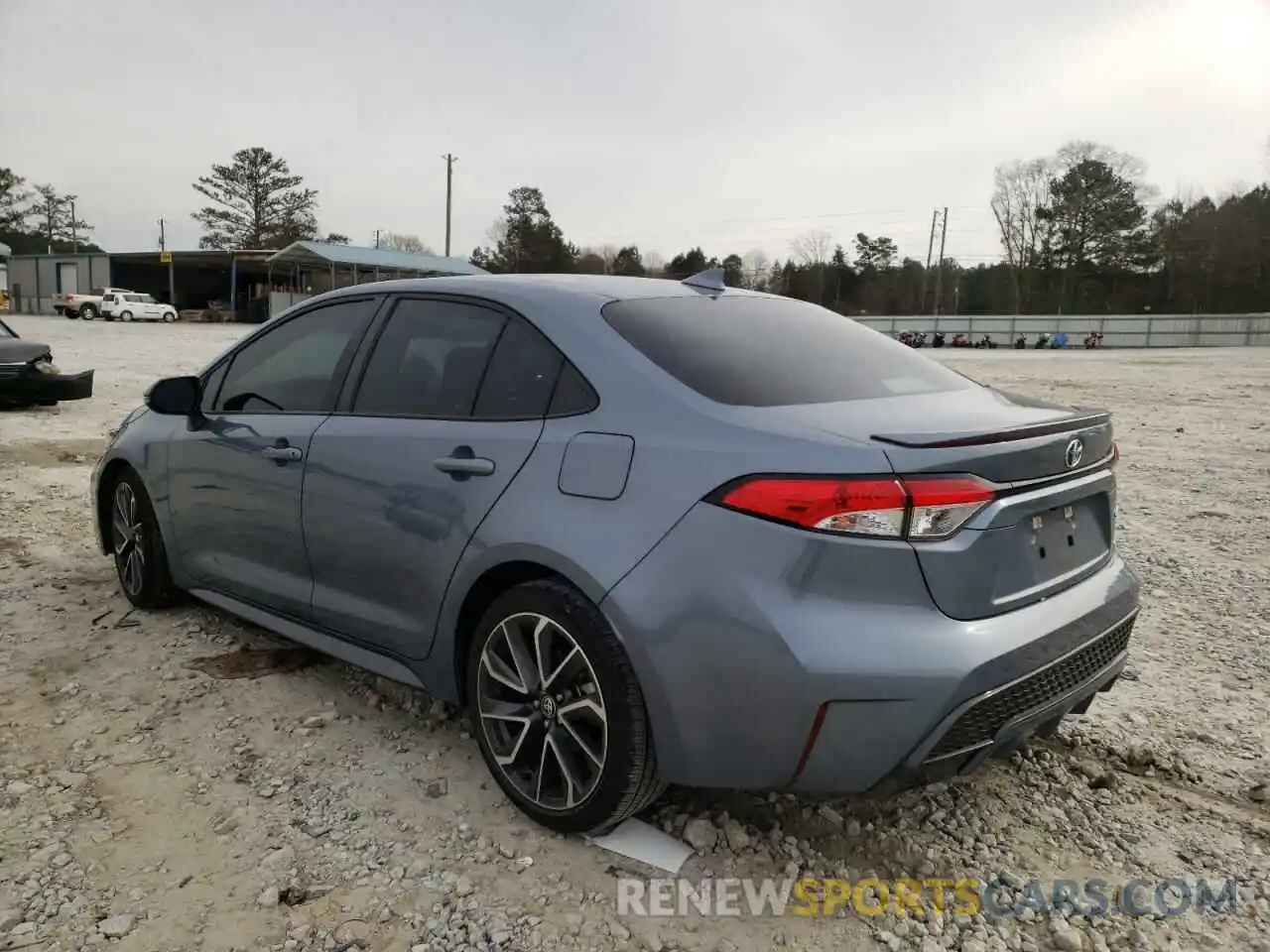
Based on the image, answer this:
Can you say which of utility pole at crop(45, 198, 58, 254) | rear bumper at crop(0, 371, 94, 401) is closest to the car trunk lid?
rear bumper at crop(0, 371, 94, 401)

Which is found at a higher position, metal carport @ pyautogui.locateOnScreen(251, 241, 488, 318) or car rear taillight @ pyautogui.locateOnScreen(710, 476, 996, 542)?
metal carport @ pyautogui.locateOnScreen(251, 241, 488, 318)

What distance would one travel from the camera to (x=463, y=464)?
271 cm

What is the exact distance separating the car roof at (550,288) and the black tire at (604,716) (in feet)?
3.09

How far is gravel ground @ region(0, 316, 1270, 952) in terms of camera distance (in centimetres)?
224

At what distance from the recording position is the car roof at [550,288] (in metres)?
2.89

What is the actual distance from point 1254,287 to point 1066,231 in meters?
12.9

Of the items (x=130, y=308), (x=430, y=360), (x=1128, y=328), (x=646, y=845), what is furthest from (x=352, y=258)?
(x=1128, y=328)

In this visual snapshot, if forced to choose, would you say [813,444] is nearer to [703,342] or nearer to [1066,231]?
[703,342]

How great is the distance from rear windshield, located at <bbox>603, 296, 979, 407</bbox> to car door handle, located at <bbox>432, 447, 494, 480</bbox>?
0.55 m

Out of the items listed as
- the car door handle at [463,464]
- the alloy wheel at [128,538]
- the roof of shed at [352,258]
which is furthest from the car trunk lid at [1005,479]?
the roof of shed at [352,258]

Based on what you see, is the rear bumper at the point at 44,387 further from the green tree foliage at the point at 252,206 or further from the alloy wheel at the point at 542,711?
the green tree foliage at the point at 252,206

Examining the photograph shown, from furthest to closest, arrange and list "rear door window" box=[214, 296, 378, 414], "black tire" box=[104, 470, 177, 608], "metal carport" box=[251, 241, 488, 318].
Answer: "metal carport" box=[251, 241, 488, 318], "black tire" box=[104, 470, 177, 608], "rear door window" box=[214, 296, 378, 414]

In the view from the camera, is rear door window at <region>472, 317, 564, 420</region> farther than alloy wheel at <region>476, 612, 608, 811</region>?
Yes

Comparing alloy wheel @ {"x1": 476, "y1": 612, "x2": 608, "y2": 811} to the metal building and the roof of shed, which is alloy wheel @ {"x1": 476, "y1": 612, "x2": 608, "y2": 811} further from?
the metal building
